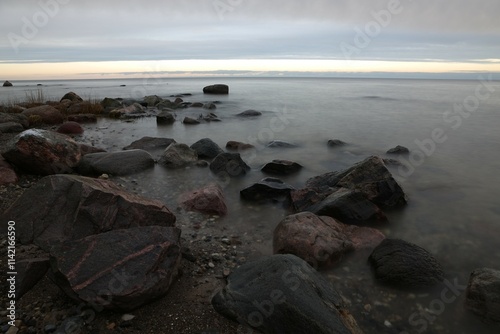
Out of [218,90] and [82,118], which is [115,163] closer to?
[82,118]

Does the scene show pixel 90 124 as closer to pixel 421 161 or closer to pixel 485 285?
pixel 421 161

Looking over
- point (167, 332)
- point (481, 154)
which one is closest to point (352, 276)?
point (167, 332)

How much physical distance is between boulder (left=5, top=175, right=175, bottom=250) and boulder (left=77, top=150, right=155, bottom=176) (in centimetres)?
410

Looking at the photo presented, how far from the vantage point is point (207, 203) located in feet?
25.8

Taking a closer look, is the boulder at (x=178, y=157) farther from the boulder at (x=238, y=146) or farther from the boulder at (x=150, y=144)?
the boulder at (x=238, y=146)

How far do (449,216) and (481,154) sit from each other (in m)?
8.87

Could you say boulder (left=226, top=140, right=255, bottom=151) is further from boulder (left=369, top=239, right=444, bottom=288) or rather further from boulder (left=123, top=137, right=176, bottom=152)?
boulder (left=369, top=239, right=444, bottom=288)

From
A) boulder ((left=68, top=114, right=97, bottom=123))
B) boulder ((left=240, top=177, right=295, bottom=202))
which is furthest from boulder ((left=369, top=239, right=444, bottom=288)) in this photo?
boulder ((left=68, top=114, right=97, bottom=123))

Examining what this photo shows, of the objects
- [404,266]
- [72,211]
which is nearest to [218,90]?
[72,211]

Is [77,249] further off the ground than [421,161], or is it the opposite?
[77,249]

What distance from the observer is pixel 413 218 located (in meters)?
7.97

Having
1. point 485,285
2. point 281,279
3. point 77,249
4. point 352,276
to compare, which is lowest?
point 352,276

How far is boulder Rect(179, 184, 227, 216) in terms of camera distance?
25.6 feet

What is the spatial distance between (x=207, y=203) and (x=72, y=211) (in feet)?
9.81
